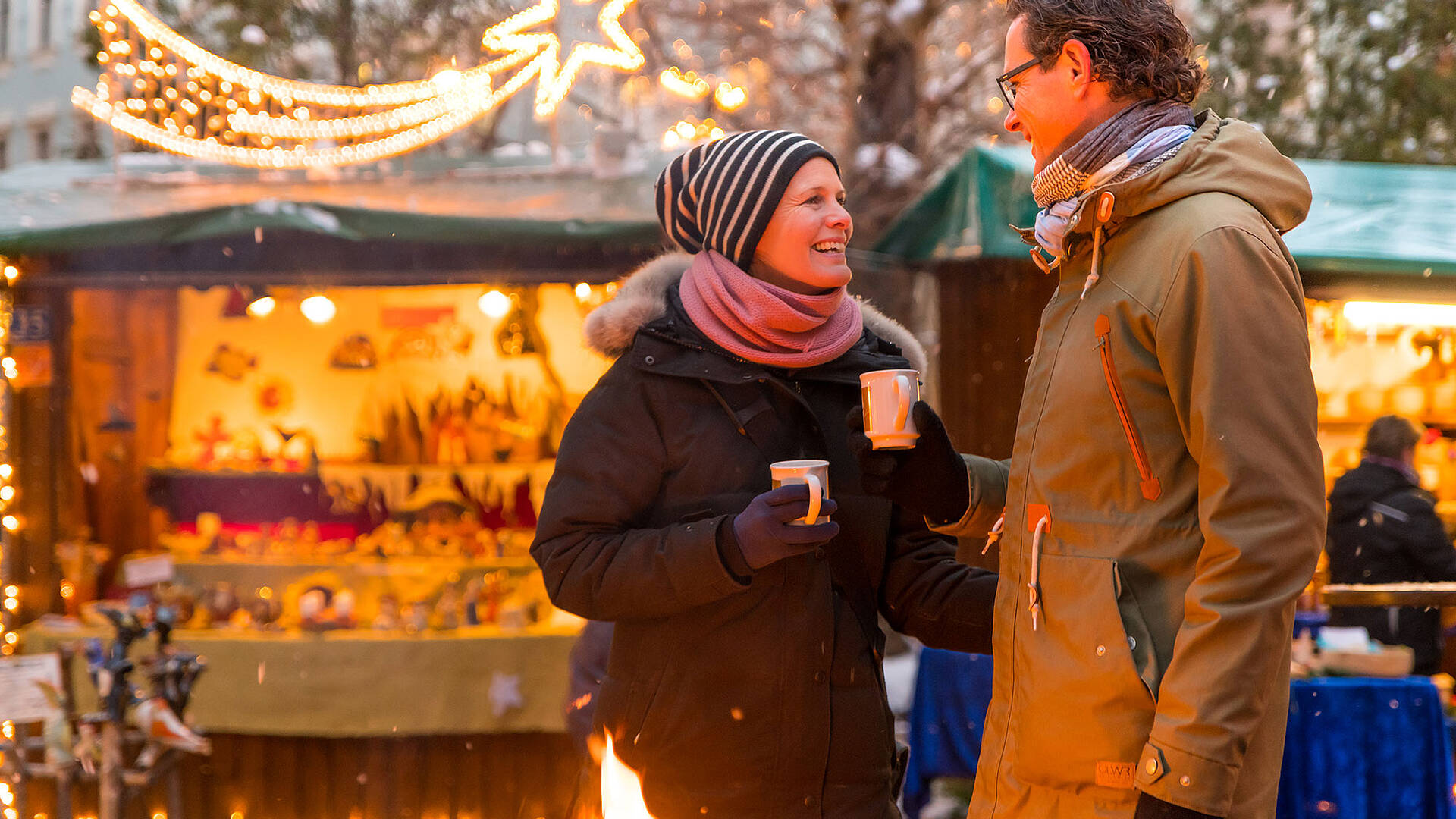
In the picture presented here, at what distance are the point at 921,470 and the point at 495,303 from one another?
4.65 metres

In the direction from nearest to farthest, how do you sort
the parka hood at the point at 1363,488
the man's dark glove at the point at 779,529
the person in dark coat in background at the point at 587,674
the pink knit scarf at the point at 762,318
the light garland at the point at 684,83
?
the man's dark glove at the point at 779,529 → the pink knit scarf at the point at 762,318 → the person in dark coat in background at the point at 587,674 → the parka hood at the point at 1363,488 → the light garland at the point at 684,83

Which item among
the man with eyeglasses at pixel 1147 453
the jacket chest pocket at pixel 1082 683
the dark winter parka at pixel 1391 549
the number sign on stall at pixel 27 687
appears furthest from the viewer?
the dark winter parka at pixel 1391 549

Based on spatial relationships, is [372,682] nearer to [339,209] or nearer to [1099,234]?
[339,209]

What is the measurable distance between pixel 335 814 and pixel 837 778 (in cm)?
381

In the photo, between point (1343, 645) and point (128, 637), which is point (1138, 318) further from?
point (128, 637)

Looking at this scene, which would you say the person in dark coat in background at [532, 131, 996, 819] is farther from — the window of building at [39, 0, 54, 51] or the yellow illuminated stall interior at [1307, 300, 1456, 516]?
the window of building at [39, 0, 54, 51]

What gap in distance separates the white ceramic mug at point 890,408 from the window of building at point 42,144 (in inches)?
491

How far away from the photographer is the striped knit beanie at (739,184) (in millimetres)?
2273

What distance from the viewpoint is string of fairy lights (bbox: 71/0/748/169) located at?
18.1 feet

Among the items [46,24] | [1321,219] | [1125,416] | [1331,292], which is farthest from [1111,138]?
[46,24]

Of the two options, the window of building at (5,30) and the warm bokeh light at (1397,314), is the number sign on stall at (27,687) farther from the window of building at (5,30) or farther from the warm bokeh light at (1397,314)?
the window of building at (5,30)

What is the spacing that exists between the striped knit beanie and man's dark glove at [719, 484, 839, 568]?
0.61 m

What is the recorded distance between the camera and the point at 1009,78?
69.3 inches

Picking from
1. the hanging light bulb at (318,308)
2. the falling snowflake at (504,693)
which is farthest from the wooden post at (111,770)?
the hanging light bulb at (318,308)
